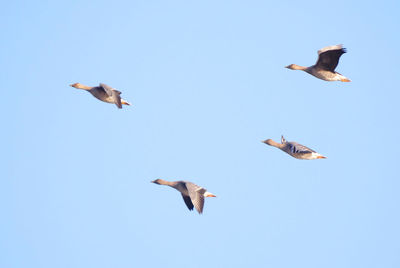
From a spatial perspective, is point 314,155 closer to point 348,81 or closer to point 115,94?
point 348,81

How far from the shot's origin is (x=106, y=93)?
102 ft

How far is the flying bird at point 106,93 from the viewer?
28.7 meters

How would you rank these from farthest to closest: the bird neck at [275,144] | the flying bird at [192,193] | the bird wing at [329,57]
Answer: the bird neck at [275,144] < the bird wing at [329,57] < the flying bird at [192,193]

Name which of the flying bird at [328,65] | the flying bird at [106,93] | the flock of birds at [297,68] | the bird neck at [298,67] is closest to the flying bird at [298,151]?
the flock of birds at [297,68]

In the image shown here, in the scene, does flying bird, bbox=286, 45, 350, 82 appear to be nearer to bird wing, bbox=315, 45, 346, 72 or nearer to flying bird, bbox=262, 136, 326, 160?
bird wing, bbox=315, 45, 346, 72

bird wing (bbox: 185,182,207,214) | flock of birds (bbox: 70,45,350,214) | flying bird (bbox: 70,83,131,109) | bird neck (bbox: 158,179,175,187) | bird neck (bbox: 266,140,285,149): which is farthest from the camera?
bird neck (bbox: 158,179,175,187)

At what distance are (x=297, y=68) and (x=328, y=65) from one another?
1.98 meters

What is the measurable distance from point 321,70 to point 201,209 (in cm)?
727

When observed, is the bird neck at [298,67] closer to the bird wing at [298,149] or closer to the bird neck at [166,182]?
the bird wing at [298,149]

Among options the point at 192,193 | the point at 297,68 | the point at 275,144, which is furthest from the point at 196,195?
the point at 297,68

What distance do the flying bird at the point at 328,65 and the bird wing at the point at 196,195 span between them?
20.7ft

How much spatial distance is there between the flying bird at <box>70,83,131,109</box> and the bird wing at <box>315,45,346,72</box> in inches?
288

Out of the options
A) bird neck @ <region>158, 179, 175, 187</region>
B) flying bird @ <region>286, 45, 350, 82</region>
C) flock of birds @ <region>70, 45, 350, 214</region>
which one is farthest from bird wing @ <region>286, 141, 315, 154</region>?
bird neck @ <region>158, 179, 175, 187</region>

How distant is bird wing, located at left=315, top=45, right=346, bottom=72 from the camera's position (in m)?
29.5
